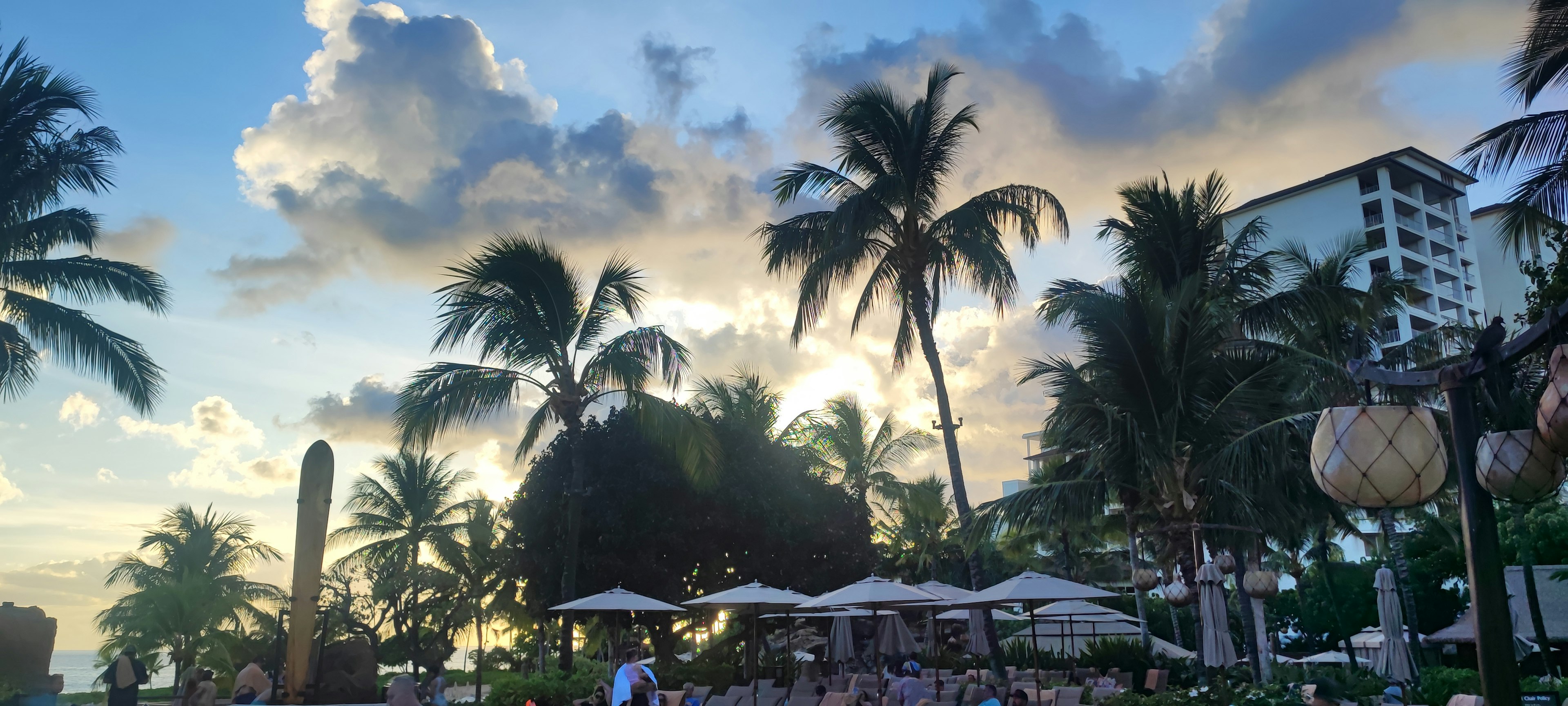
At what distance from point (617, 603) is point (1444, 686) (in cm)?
1369

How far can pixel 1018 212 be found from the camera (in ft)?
66.2

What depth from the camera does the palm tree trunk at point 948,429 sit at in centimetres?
1917

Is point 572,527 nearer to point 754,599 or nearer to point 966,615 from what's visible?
point 754,599

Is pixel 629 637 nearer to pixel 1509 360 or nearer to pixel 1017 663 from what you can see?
pixel 1017 663

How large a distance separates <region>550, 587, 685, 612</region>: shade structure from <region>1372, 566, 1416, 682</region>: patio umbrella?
38.4 ft

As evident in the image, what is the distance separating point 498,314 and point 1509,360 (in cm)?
1728

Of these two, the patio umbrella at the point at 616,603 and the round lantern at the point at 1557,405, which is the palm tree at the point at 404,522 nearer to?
the patio umbrella at the point at 616,603

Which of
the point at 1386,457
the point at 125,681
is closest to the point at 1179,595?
the point at 1386,457

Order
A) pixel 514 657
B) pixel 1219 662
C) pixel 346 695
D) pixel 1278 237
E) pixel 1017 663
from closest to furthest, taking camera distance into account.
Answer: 1. pixel 346 695
2. pixel 1219 662
3. pixel 1017 663
4. pixel 514 657
5. pixel 1278 237

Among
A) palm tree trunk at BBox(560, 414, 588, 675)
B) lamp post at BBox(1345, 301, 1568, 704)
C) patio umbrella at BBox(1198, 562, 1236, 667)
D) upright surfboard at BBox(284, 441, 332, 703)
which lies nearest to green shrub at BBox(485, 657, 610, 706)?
palm tree trunk at BBox(560, 414, 588, 675)

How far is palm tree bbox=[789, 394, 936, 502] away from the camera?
115 ft

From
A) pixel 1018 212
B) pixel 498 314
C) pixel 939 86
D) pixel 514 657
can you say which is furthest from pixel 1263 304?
pixel 514 657

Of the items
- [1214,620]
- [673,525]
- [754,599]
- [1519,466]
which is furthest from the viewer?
[673,525]

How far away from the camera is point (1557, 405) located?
3.20 meters
